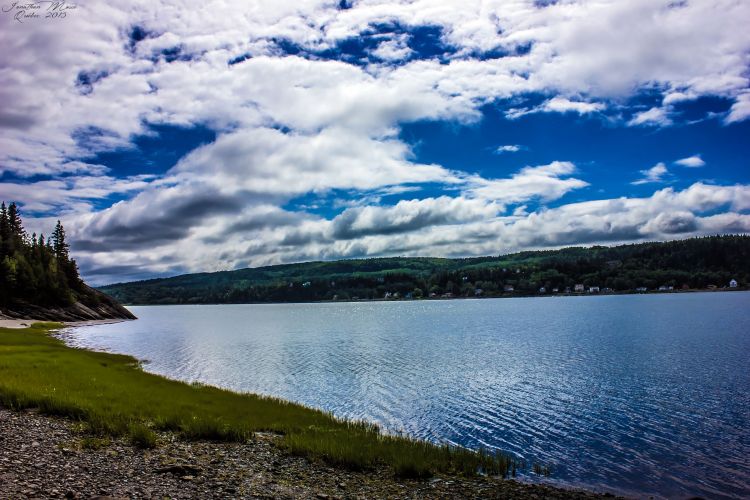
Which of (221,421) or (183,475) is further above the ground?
(183,475)

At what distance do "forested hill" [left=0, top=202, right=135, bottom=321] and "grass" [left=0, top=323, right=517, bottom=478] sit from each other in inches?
4183

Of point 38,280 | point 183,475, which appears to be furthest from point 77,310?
point 183,475

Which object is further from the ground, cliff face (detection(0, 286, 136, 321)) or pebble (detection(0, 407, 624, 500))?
pebble (detection(0, 407, 624, 500))

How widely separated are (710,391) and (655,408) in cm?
833

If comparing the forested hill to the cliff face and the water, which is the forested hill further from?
the water

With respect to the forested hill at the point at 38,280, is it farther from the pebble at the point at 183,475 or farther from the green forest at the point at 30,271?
the pebble at the point at 183,475

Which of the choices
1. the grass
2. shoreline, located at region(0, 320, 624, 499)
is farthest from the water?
shoreline, located at region(0, 320, 624, 499)

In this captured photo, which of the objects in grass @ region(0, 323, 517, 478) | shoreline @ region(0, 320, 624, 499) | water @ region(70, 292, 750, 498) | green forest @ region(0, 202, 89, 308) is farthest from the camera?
green forest @ region(0, 202, 89, 308)

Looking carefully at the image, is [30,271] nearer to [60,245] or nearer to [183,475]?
[60,245]

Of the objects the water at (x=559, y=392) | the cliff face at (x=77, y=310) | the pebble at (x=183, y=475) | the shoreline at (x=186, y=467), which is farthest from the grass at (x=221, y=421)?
the cliff face at (x=77, y=310)

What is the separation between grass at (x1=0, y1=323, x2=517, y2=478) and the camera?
69.2ft

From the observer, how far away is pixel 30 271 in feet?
419

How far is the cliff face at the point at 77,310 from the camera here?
129 m

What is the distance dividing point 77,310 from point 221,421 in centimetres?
15501
